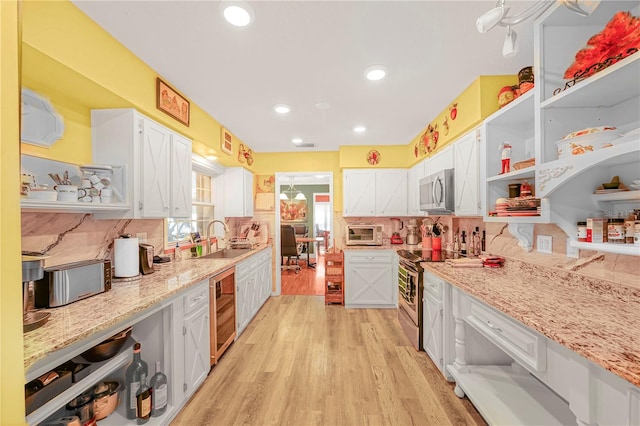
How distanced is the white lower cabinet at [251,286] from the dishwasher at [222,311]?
0.12 m

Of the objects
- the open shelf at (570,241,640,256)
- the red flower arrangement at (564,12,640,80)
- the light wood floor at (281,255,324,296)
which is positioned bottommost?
the light wood floor at (281,255,324,296)

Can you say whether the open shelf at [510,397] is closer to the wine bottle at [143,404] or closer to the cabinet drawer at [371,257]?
the cabinet drawer at [371,257]

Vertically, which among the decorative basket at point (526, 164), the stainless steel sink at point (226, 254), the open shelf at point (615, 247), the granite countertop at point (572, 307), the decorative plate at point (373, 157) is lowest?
the stainless steel sink at point (226, 254)

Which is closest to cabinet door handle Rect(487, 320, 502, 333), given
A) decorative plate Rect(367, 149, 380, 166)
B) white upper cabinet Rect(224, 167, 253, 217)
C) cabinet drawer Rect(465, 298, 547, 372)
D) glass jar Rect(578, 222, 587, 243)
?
cabinet drawer Rect(465, 298, 547, 372)

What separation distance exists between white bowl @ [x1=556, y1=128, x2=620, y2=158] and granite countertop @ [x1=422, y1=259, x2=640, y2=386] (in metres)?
0.74

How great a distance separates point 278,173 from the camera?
4719mm

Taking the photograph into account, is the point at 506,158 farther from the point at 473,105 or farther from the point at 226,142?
the point at 226,142

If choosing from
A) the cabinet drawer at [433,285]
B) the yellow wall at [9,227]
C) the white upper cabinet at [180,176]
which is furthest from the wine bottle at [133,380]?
the cabinet drawer at [433,285]

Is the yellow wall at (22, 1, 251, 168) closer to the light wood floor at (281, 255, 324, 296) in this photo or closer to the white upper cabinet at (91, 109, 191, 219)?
the white upper cabinet at (91, 109, 191, 219)

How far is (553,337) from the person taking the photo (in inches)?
40.9

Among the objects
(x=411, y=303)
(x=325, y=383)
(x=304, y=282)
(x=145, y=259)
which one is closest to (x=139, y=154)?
(x=145, y=259)

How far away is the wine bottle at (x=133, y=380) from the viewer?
1.62m

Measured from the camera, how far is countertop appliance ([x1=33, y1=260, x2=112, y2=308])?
1382mm

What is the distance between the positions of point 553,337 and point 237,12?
220 centimetres
